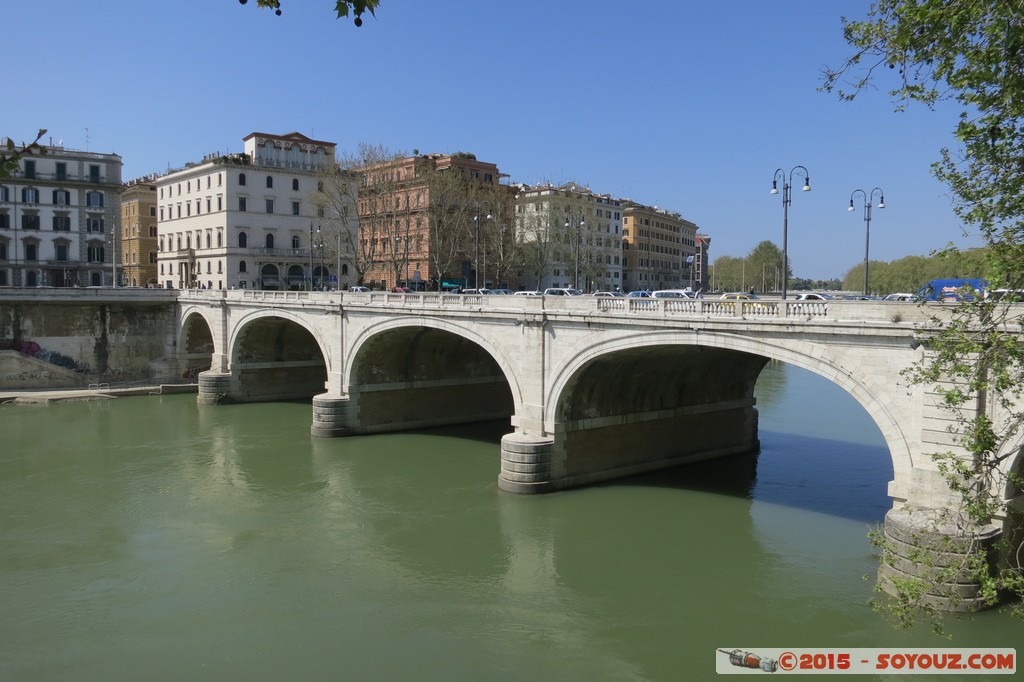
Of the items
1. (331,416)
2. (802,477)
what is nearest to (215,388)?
(331,416)

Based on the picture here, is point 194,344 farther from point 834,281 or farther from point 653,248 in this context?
point 834,281

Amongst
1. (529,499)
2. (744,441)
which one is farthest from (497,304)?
(744,441)

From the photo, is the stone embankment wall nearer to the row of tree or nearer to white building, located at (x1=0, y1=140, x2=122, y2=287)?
white building, located at (x1=0, y1=140, x2=122, y2=287)

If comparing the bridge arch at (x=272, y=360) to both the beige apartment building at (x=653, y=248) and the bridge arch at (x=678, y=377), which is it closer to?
the bridge arch at (x=678, y=377)

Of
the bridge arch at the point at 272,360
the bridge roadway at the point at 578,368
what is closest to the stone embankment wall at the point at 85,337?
the bridge roadway at the point at 578,368

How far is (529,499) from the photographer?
21781mm

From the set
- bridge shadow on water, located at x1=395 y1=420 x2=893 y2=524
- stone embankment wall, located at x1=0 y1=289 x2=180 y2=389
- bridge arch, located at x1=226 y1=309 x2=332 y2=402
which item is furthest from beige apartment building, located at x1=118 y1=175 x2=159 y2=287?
bridge shadow on water, located at x1=395 y1=420 x2=893 y2=524

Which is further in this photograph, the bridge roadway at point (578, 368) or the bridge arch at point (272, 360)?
the bridge arch at point (272, 360)

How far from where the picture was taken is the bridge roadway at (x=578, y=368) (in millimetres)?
15547

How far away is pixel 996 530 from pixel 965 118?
29.0ft

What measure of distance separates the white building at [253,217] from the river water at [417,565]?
3003 centimetres

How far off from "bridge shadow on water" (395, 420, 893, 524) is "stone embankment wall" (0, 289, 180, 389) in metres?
31.4

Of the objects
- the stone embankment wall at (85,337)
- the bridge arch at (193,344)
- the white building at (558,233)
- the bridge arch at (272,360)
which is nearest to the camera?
the bridge arch at (272,360)

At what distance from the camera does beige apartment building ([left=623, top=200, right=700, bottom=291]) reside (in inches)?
3612
